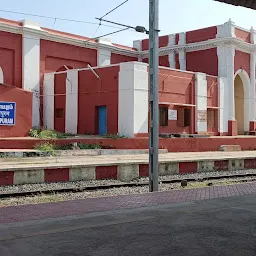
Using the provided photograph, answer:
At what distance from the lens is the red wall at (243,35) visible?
27.8m

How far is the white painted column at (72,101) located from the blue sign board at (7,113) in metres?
5.27

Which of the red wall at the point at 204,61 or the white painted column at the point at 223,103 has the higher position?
the red wall at the point at 204,61

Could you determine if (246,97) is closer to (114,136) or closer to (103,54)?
(103,54)

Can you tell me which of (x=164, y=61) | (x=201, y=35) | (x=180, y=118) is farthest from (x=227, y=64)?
(x=180, y=118)

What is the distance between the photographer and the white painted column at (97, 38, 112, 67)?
27.8 meters

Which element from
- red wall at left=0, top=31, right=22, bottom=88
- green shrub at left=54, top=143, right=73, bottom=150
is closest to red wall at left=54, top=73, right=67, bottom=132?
red wall at left=0, top=31, right=22, bottom=88

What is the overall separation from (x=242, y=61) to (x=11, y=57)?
16286 mm

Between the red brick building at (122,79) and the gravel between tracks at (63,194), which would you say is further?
the red brick building at (122,79)

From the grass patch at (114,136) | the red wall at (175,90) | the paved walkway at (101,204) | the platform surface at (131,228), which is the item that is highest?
the red wall at (175,90)

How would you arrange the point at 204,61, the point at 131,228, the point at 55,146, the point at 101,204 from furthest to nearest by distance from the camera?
the point at 204,61 < the point at 55,146 < the point at 101,204 < the point at 131,228

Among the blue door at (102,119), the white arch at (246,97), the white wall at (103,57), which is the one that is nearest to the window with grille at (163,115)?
the blue door at (102,119)

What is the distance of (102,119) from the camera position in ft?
77.4

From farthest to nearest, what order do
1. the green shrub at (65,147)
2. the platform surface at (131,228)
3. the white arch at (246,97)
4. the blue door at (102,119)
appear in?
the white arch at (246,97) < the blue door at (102,119) < the green shrub at (65,147) < the platform surface at (131,228)

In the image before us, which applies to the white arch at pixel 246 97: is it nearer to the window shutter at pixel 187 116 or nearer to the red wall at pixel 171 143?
the red wall at pixel 171 143
